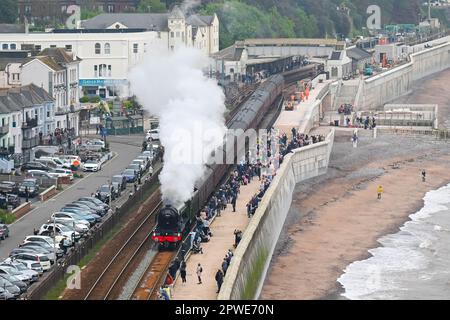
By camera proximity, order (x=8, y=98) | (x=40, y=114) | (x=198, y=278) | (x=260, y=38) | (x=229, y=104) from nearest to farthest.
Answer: (x=198, y=278), (x=8, y=98), (x=40, y=114), (x=229, y=104), (x=260, y=38)

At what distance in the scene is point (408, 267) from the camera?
5341 cm

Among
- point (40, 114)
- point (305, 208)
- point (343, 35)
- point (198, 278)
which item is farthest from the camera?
point (343, 35)

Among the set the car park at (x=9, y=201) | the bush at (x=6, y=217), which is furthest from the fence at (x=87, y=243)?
the car park at (x=9, y=201)

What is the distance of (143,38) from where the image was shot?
100938 mm

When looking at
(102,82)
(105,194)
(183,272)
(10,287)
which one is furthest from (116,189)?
(102,82)

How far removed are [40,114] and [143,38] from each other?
25784 millimetres

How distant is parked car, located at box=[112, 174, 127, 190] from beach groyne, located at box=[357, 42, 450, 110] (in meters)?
49.1

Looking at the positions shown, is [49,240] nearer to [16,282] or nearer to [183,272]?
[16,282]

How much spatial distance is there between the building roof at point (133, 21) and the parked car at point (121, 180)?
45417 millimetres

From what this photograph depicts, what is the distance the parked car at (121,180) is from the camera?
63.4 m

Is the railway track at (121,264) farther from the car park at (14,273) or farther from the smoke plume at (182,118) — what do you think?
the smoke plume at (182,118)

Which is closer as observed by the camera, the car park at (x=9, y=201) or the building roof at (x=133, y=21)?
the car park at (x=9, y=201)
